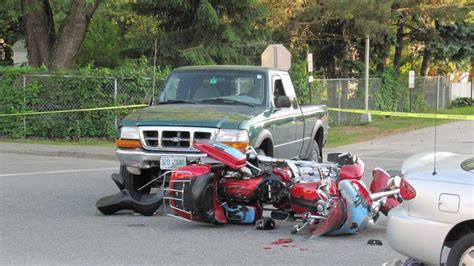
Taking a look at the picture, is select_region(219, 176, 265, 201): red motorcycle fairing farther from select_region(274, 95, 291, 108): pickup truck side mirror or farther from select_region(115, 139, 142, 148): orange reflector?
select_region(274, 95, 291, 108): pickup truck side mirror

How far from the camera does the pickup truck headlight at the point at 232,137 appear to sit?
334 inches

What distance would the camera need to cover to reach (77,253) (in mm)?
6676

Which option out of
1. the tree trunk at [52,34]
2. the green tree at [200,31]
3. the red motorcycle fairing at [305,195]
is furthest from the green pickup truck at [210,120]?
the tree trunk at [52,34]

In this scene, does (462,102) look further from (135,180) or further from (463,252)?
(463,252)

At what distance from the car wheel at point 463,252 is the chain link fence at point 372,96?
19621mm

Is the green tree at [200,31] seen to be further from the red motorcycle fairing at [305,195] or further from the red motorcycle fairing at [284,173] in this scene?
the red motorcycle fairing at [305,195]

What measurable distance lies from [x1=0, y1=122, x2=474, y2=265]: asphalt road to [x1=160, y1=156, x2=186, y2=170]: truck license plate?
0.69 m

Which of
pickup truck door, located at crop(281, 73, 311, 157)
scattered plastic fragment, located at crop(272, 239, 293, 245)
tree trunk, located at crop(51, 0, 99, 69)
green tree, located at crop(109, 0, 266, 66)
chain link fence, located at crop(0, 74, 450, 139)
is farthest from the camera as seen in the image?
green tree, located at crop(109, 0, 266, 66)

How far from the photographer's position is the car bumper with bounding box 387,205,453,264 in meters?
5.12

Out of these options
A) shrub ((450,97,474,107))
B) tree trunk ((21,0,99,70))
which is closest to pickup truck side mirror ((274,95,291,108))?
tree trunk ((21,0,99,70))

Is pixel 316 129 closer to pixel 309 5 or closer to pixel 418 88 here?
pixel 309 5

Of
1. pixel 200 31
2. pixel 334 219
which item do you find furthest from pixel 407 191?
pixel 200 31

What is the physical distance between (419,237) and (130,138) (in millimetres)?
4704

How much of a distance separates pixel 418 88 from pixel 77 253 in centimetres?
3327
